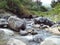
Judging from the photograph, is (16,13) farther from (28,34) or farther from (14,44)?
(14,44)

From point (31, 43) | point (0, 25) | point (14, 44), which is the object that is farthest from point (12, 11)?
point (14, 44)

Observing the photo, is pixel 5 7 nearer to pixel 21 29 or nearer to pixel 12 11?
pixel 12 11

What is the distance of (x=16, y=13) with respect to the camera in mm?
22453

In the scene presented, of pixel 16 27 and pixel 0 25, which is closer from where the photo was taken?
pixel 16 27

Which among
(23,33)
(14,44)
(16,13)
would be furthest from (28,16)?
(14,44)

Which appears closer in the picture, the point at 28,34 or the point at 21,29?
the point at 28,34

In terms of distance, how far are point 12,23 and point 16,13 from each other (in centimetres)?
1032

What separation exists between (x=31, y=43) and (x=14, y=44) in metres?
1.71

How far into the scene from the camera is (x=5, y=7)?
22.1 m

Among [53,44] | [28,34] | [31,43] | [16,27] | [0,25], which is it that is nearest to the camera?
[53,44]

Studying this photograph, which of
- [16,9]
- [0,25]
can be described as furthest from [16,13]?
[0,25]

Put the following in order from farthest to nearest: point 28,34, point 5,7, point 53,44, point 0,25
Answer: point 5,7, point 0,25, point 28,34, point 53,44

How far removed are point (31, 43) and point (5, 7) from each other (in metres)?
13.9

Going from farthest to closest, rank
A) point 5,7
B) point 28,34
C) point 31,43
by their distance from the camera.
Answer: point 5,7 → point 28,34 → point 31,43
